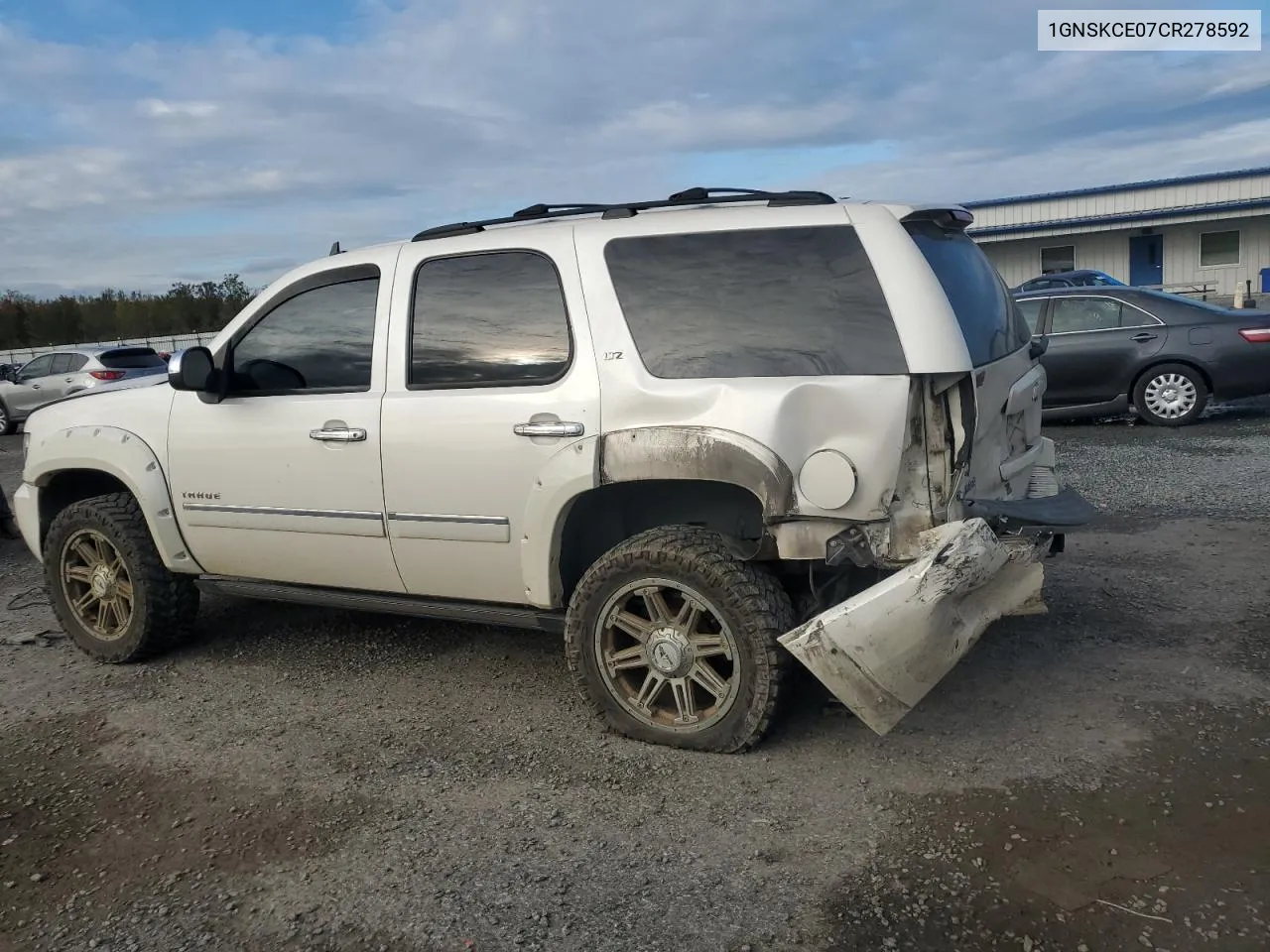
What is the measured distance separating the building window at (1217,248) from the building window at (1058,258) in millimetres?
3420

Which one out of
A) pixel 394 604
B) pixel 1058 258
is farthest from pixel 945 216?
pixel 1058 258

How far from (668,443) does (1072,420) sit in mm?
9639

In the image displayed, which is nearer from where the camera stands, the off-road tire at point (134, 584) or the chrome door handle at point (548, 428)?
the chrome door handle at point (548, 428)

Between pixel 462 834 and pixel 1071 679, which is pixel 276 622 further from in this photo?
pixel 1071 679

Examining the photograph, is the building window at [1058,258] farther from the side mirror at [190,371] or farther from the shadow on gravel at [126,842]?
the shadow on gravel at [126,842]

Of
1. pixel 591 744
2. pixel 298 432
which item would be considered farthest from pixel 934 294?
pixel 298 432

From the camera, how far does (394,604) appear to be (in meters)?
4.47

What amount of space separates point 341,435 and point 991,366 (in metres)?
2.58

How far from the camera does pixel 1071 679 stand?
14.1 feet

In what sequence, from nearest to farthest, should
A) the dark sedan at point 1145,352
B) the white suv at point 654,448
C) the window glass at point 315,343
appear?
1. the white suv at point 654,448
2. the window glass at point 315,343
3. the dark sedan at point 1145,352

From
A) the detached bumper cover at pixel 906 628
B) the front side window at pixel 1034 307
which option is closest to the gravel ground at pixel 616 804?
the detached bumper cover at pixel 906 628

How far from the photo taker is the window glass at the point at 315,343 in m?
4.44

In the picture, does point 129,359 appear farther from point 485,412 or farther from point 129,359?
point 485,412

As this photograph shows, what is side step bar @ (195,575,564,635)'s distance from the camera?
13.6 ft
